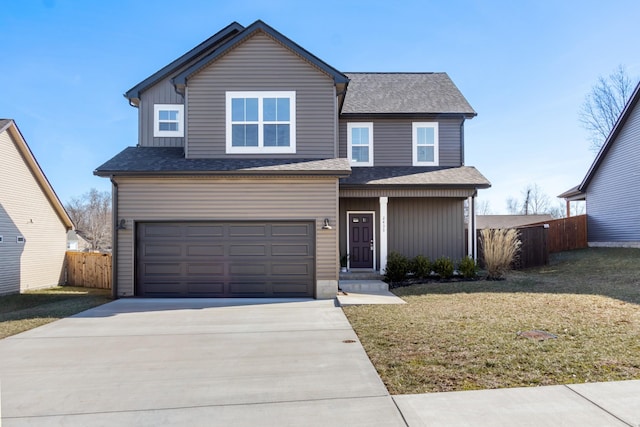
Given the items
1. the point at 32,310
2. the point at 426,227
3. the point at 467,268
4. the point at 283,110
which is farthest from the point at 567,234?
the point at 32,310

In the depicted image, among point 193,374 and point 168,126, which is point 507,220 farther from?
point 193,374

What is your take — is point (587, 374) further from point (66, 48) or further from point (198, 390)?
point (66, 48)

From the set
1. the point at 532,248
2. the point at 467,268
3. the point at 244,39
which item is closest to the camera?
the point at 244,39

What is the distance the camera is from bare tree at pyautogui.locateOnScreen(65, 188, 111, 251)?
45.0m

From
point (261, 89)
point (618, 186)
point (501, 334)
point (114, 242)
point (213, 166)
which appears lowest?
point (501, 334)

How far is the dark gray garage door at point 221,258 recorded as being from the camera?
10.7m

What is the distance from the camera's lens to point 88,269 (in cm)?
1683

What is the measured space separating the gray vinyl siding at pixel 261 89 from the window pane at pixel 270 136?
1.12 ft

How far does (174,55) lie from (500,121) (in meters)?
18.7

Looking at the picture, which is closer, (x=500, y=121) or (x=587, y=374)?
(x=587, y=374)

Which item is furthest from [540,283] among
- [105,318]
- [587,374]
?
[105,318]

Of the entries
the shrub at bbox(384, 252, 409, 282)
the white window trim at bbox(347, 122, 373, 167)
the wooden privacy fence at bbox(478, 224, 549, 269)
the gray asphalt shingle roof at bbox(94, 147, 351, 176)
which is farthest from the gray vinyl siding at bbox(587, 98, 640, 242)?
the gray asphalt shingle roof at bbox(94, 147, 351, 176)

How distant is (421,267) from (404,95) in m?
6.88

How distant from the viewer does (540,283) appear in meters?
11.5
